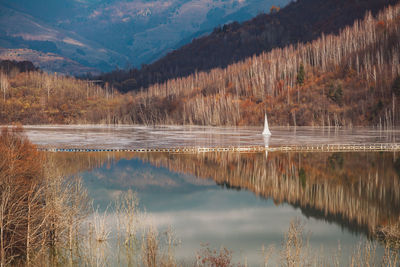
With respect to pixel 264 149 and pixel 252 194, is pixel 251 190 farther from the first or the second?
pixel 264 149

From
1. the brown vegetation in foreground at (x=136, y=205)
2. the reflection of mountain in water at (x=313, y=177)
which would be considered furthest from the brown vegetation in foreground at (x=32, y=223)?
the reflection of mountain in water at (x=313, y=177)

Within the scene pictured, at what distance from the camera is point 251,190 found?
96.6 ft

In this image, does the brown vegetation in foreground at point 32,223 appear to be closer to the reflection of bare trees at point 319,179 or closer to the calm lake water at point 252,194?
the calm lake water at point 252,194

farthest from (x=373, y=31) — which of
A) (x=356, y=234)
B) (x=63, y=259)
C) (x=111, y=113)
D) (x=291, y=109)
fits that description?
(x=63, y=259)

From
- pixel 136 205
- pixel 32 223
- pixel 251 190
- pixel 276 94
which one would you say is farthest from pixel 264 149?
pixel 276 94

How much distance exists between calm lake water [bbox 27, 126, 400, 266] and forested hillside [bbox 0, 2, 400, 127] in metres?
58.7

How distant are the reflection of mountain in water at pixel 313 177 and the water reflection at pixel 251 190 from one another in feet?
0.19

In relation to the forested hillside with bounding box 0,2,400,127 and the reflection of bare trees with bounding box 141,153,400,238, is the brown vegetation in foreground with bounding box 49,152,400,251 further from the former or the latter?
the forested hillside with bounding box 0,2,400,127

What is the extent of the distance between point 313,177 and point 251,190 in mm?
5856

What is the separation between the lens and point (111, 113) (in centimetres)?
15525

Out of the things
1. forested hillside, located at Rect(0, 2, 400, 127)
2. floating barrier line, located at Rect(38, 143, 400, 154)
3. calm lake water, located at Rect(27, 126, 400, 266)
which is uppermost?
forested hillside, located at Rect(0, 2, 400, 127)

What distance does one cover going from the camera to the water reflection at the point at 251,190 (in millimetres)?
20344

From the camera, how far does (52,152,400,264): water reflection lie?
20.3m

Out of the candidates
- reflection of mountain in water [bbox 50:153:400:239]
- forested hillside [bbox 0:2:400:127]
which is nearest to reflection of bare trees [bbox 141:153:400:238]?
reflection of mountain in water [bbox 50:153:400:239]
